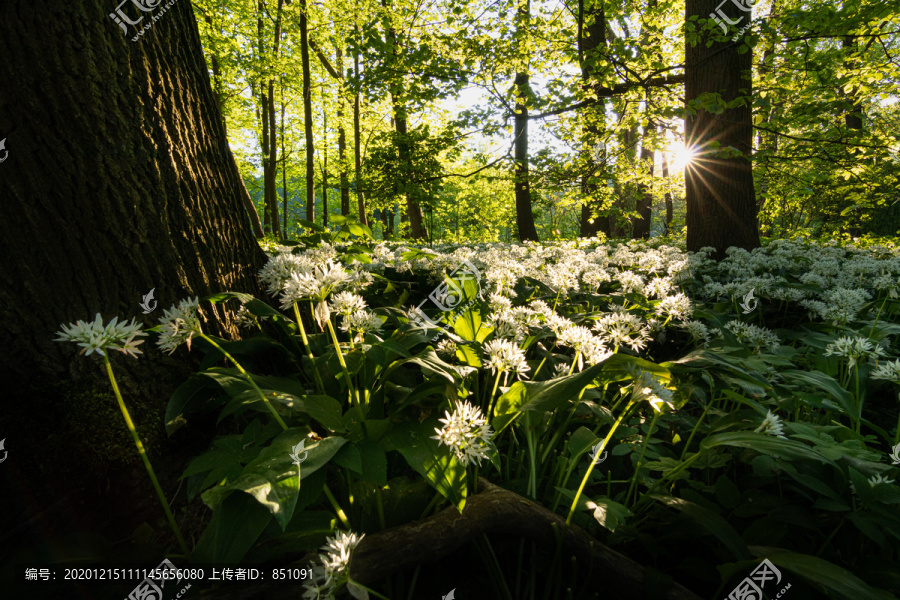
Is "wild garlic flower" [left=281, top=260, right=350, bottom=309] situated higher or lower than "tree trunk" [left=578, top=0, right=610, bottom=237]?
lower

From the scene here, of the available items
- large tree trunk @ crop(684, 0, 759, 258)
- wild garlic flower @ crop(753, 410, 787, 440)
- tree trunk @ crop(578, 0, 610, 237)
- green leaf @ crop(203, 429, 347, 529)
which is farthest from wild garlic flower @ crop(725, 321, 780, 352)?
tree trunk @ crop(578, 0, 610, 237)

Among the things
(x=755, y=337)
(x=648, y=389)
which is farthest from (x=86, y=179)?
(x=755, y=337)

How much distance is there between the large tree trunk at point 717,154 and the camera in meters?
5.48

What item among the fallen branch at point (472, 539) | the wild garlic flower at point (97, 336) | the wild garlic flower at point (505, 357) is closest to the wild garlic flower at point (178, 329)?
the wild garlic flower at point (97, 336)

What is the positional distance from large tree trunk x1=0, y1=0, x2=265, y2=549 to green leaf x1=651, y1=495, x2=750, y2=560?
201cm

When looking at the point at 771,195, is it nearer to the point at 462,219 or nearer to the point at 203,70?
the point at 203,70

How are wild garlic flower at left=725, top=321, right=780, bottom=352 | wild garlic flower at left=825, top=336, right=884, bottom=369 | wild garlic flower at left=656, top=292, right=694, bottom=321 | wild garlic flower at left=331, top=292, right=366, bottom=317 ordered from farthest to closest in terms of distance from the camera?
wild garlic flower at left=725, top=321, right=780, bottom=352, wild garlic flower at left=656, top=292, right=694, bottom=321, wild garlic flower at left=825, top=336, right=884, bottom=369, wild garlic flower at left=331, top=292, right=366, bottom=317

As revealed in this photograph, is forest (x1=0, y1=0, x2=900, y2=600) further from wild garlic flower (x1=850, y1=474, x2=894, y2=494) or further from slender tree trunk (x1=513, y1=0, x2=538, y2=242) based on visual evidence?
slender tree trunk (x1=513, y1=0, x2=538, y2=242)

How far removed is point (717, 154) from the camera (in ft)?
18.1

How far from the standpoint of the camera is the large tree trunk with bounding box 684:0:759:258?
5484mm

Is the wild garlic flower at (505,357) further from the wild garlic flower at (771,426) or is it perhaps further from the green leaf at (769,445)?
the wild garlic flower at (771,426)

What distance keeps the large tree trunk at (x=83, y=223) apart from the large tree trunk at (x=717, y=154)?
20.6 ft

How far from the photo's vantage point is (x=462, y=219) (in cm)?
4312

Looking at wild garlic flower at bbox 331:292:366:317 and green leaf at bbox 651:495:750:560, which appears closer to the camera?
green leaf at bbox 651:495:750:560
